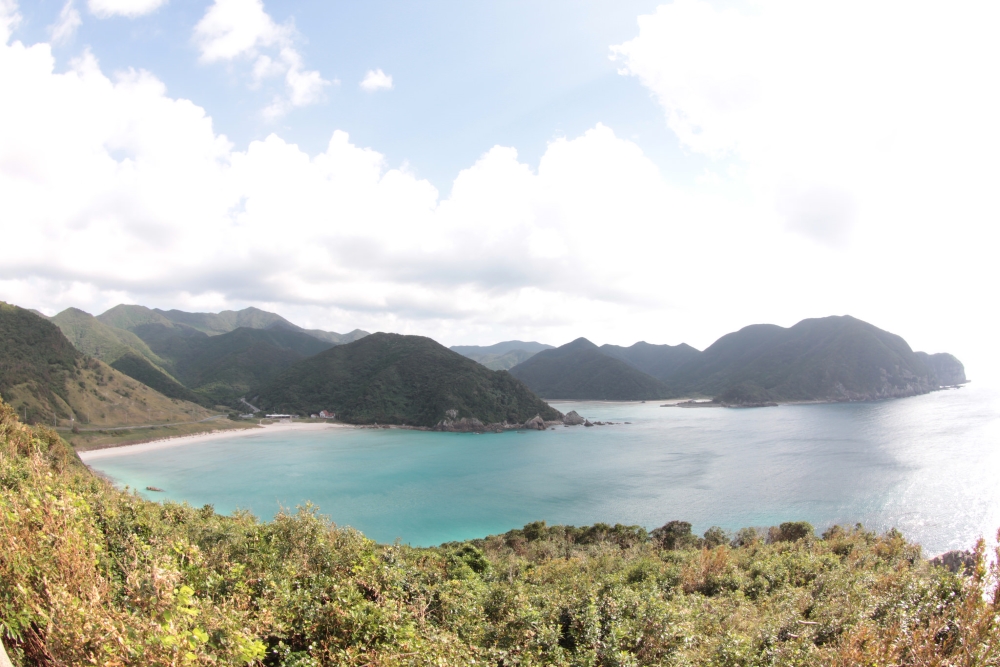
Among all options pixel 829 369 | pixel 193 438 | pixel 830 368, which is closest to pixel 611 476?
pixel 193 438

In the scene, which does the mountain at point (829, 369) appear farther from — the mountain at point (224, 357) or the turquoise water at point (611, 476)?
the mountain at point (224, 357)

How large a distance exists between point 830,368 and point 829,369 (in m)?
0.62

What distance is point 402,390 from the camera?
11162 centimetres

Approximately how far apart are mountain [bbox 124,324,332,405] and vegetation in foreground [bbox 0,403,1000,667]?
121 m

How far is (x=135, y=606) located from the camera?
14.7ft

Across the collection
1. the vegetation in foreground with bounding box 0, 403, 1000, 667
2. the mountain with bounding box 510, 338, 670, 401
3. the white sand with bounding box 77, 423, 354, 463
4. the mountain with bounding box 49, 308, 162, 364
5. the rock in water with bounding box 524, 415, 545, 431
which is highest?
the mountain with bounding box 49, 308, 162, 364

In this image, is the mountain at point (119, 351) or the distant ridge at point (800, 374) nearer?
the mountain at point (119, 351)

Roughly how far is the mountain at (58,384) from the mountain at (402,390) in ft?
99.9

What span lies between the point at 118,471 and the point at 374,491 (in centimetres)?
3109

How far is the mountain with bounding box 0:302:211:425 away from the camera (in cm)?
6300

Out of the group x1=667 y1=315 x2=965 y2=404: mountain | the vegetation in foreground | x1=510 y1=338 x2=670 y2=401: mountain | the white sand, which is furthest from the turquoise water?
x1=510 y1=338 x2=670 y2=401: mountain

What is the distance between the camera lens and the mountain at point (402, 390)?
4112 inches

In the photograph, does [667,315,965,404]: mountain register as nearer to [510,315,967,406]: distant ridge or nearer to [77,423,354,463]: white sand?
[510,315,967,406]: distant ridge

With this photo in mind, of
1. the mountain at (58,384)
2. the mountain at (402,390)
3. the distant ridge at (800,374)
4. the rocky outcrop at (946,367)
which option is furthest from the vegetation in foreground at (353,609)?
the rocky outcrop at (946,367)
